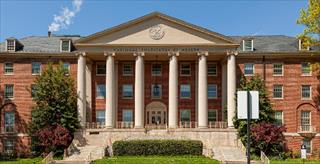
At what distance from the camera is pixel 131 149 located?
3919cm

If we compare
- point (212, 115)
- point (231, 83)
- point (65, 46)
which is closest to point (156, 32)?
point (231, 83)

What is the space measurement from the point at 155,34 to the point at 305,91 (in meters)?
19.7

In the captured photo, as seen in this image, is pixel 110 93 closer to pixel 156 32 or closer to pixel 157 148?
pixel 156 32

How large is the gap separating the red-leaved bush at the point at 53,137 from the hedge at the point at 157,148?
228 inches

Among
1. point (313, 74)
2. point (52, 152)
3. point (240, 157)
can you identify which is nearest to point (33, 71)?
point (52, 152)

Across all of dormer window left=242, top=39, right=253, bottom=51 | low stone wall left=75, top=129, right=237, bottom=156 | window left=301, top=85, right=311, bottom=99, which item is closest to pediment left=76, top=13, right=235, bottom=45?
dormer window left=242, top=39, right=253, bottom=51

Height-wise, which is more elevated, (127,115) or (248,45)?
(248,45)

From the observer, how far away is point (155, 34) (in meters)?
46.6

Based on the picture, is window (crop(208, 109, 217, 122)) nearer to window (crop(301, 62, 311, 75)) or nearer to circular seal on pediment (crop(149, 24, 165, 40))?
circular seal on pediment (crop(149, 24, 165, 40))

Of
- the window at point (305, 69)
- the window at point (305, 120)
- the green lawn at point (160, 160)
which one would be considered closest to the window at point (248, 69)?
the window at point (305, 69)

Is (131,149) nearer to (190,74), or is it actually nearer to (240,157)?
(240,157)

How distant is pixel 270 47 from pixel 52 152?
29.2 metres

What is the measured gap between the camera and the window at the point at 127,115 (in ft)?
167

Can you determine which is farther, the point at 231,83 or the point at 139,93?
the point at 231,83
